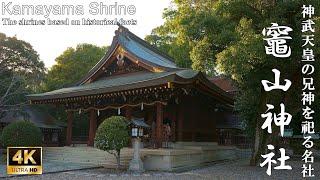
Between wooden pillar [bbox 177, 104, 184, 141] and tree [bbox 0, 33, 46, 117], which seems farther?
tree [bbox 0, 33, 46, 117]

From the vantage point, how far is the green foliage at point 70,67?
36375 mm

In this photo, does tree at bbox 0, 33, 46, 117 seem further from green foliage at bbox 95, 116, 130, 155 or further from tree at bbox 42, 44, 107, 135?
green foliage at bbox 95, 116, 130, 155

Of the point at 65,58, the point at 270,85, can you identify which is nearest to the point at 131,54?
the point at 270,85

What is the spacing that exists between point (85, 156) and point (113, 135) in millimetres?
5698

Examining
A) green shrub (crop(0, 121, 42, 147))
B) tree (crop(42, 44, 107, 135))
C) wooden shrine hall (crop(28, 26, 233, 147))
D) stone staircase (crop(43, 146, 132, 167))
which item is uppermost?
tree (crop(42, 44, 107, 135))

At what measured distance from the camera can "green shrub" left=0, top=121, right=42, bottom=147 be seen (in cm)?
2153

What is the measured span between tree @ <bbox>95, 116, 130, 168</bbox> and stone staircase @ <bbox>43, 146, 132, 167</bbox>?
270 centimetres

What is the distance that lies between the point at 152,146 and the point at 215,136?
20.9ft

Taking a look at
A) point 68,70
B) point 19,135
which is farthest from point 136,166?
→ point 68,70

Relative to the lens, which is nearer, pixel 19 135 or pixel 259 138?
pixel 259 138

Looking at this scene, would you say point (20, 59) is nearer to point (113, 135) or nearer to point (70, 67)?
point (70, 67)

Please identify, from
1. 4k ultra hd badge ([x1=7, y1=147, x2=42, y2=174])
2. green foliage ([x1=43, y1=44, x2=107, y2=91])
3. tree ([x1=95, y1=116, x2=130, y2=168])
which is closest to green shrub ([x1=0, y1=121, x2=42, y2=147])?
tree ([x1=95, y1=116, x2=130, y2=168])

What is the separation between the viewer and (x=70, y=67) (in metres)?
37.8

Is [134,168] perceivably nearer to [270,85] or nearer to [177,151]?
[177,151]
